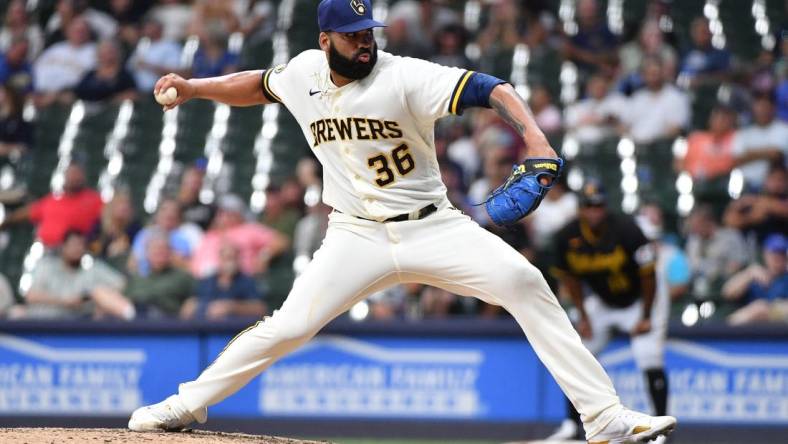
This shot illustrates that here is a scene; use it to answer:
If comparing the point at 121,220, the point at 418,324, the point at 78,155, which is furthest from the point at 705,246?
the point at 78,155

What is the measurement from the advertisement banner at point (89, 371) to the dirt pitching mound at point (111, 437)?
413cm

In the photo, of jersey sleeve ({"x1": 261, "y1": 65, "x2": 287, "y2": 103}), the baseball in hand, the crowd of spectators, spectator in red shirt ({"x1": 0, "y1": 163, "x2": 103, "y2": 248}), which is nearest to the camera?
the baseball in hand

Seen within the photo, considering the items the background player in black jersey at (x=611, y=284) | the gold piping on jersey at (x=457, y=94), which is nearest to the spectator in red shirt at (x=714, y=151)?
the background player in black jersey at (x=611, y=284)

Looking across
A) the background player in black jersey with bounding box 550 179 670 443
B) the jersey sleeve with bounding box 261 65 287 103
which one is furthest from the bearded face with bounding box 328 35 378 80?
the background player in black jersey with bounding box 550 179 670 443

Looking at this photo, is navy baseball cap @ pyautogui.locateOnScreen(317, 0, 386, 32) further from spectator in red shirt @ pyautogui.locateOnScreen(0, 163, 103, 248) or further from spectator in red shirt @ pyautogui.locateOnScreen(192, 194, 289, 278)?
spectator in red shirt @ pyautogui.locateOnScreen(0, 163, 103, 248)

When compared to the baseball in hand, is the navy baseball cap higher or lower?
higher

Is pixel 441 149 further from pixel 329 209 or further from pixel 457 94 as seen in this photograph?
pixel 457 94

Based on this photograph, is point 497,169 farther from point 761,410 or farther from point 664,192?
point 761,410

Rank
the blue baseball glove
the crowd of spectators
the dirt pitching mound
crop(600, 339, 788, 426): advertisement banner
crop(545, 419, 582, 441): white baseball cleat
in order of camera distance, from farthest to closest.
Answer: the crowd of spectators
crop(600, 339, 788, 426): advertisement banner
crop(545, 419, 582, 441): white baseball cleat
the dirt pitching mound
the blue baseball glove

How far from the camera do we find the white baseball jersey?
6055 mm

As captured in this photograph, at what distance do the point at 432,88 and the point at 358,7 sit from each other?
20.4 inches

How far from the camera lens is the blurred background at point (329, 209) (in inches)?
420

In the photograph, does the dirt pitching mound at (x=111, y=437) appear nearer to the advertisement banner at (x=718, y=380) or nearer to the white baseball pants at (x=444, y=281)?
the white baseball pants at (x=444, y=281)

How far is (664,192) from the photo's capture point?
12.6 meters
